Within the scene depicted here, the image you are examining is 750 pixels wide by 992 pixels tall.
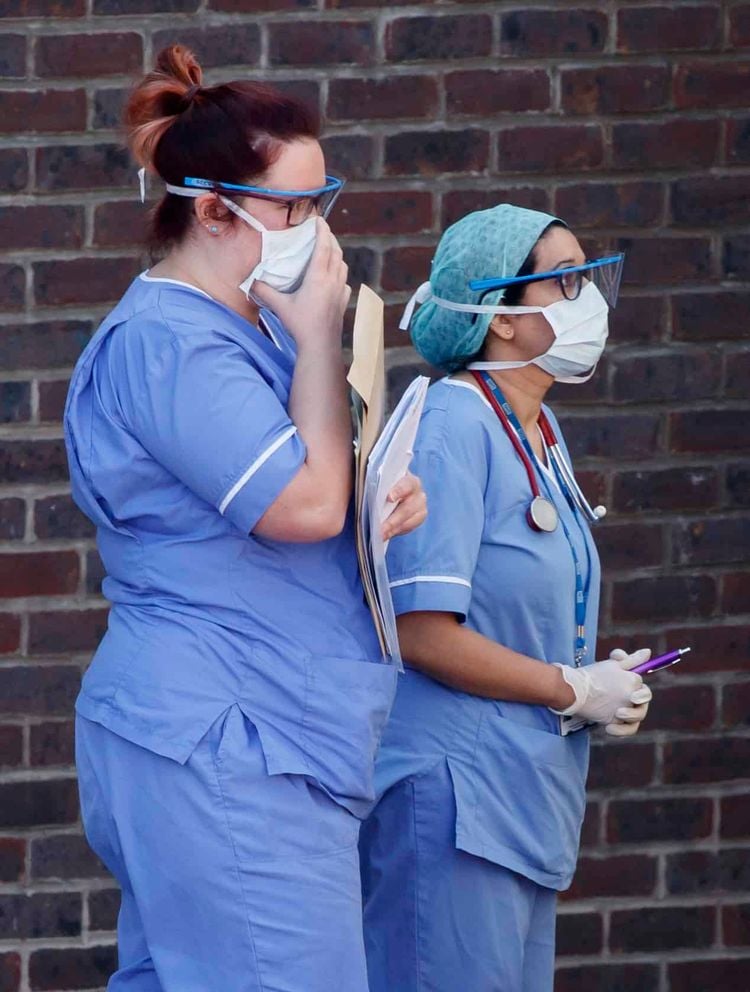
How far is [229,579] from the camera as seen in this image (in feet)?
6.64

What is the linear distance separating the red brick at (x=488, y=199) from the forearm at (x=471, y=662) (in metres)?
1.15

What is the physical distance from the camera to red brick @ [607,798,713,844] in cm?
341

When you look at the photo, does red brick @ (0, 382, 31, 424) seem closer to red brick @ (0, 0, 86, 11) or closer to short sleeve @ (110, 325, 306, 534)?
red brick @ (0, 0, 86, 11)

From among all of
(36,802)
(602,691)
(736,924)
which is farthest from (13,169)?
(736,924)

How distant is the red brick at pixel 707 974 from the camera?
11.4ft

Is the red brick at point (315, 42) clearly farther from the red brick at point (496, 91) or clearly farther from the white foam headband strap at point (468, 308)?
the white foam headband strap at point (468, 308)

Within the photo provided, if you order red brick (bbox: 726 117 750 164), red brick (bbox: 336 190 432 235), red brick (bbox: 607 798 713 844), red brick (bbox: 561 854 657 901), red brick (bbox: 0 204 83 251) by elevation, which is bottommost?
red brick (bbox: 561 854 657 901)

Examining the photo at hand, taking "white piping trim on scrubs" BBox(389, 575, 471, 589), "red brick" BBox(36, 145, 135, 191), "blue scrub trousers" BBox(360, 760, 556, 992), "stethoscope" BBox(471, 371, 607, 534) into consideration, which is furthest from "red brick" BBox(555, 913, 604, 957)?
"red brick" BBox(36, 145, 135, 191)

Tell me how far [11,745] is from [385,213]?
1341 mm

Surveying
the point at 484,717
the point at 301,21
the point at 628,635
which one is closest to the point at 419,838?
the point at 484,717

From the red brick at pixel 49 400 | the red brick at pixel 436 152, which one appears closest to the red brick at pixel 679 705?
the red brick at pixel 436 152

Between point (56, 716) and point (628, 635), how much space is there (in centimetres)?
121

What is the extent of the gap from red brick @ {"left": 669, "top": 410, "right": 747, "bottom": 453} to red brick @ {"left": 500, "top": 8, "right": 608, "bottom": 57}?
782mm

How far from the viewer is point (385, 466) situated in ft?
6.73
